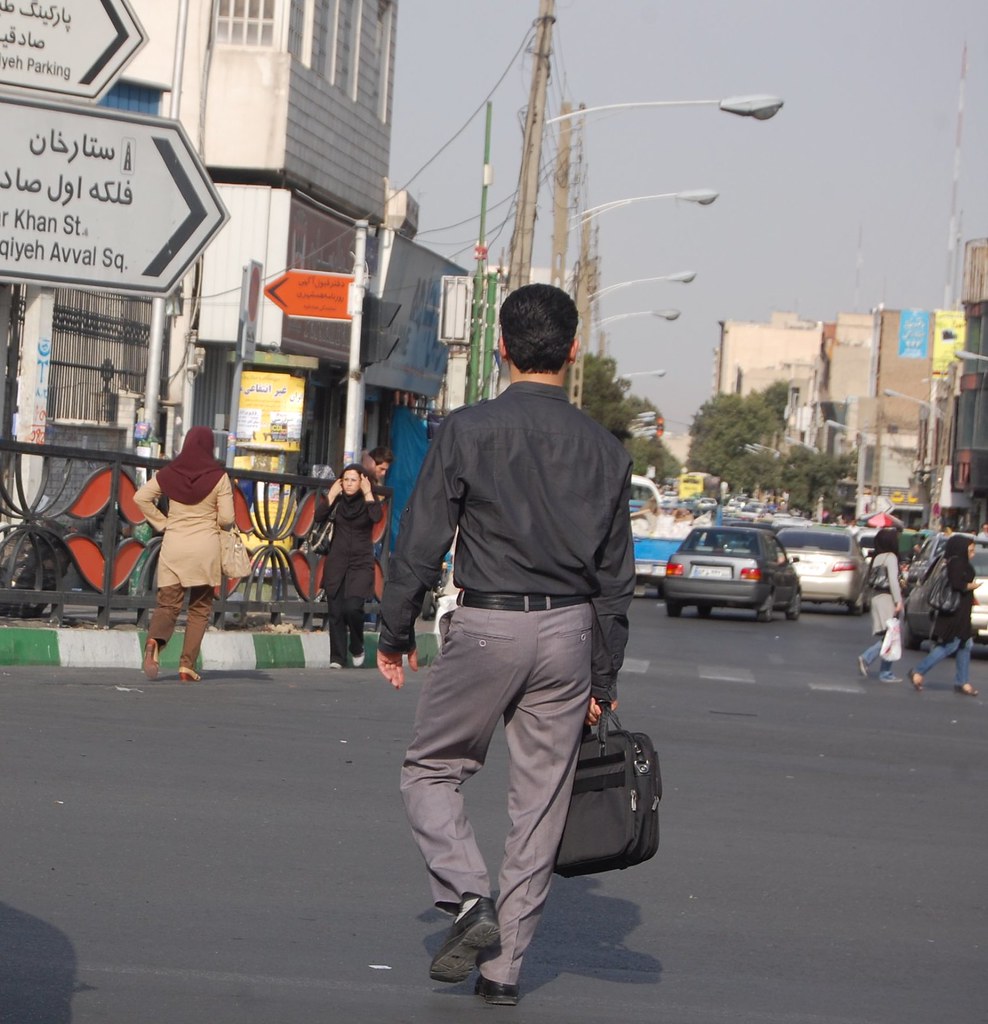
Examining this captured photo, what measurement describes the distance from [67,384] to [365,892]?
57.7 ft

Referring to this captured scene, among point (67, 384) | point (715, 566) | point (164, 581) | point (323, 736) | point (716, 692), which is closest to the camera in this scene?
point (323, 736)

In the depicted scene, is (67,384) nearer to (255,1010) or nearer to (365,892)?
(365,892)

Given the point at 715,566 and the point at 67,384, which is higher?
the point at 67,384

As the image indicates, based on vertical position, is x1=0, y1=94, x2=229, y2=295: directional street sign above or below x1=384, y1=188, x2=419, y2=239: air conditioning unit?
below

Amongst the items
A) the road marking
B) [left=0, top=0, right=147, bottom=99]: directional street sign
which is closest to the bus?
the road marking

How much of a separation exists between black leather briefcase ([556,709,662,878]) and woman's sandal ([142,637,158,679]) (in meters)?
7.87

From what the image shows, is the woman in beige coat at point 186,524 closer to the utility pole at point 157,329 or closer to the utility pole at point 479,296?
the utility pole at point 157,329

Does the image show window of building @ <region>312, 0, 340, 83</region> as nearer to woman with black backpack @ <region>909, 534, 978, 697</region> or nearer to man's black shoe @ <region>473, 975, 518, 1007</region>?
woman with black backpack @ <region>909, 534, 978, 697</region>

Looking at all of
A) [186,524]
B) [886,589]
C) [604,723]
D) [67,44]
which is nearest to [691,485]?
[886,589]

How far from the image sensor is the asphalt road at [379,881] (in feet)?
16.5

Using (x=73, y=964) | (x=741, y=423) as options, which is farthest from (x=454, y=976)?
(x=741, y=423)

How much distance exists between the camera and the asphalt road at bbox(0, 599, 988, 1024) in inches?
198

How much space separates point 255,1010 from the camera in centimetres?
473

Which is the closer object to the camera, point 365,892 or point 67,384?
point 365,892
